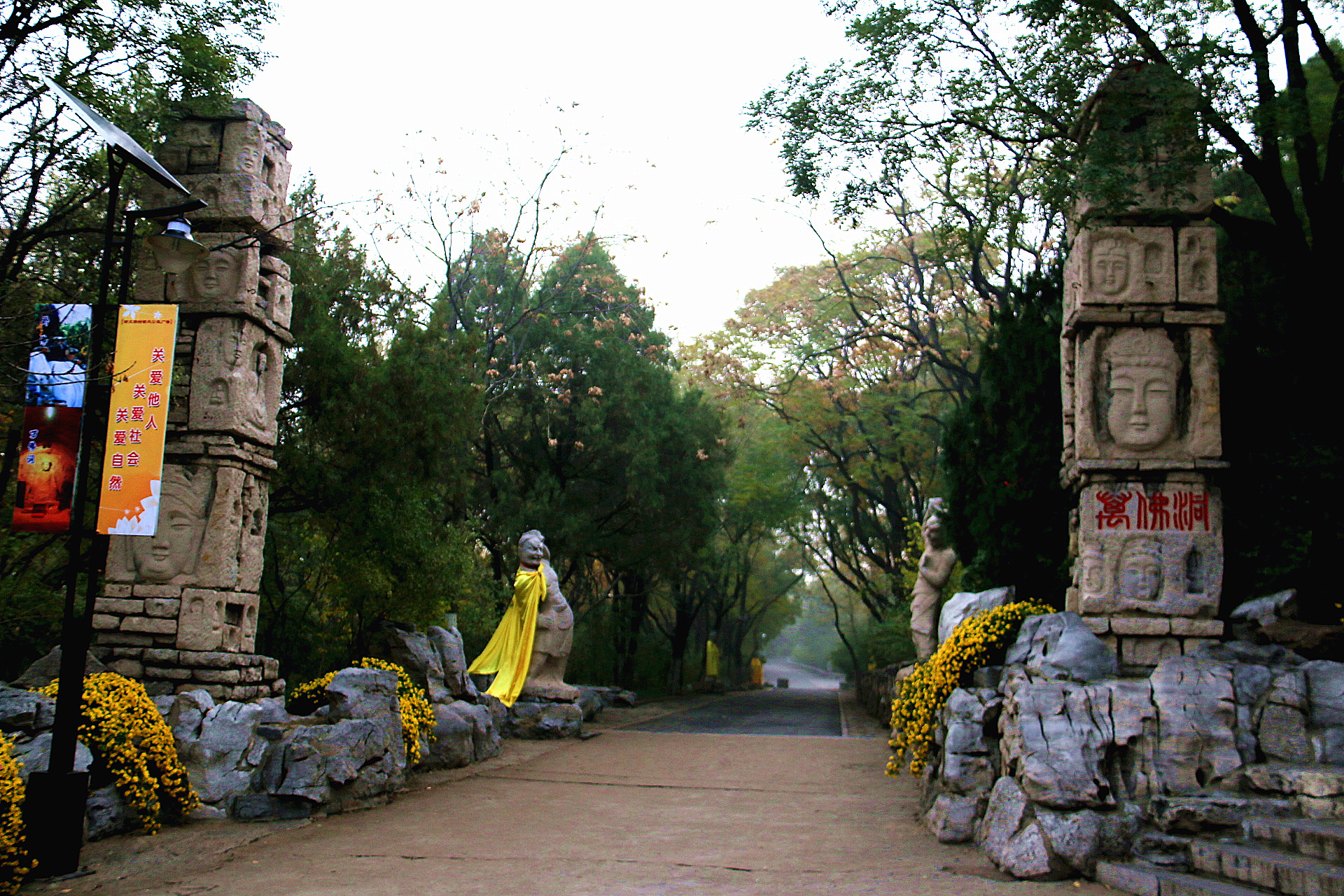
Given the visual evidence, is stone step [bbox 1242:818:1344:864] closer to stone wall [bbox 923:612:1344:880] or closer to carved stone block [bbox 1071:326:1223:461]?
stone wall [bbox 923:612:1344:880]

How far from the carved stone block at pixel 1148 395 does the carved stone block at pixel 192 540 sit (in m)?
7.50

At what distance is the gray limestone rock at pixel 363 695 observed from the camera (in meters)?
9.19

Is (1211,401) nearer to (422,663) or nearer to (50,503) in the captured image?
(422,663)

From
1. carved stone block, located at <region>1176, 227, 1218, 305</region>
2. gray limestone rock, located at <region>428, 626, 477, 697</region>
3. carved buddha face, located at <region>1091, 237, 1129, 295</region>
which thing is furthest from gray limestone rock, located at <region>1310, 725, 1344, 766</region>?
gray limestone rock, located at <region>428, 626, 477, 697</region>

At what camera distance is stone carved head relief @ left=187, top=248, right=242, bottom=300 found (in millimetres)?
9430

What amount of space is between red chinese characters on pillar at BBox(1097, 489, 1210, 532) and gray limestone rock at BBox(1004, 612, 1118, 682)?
91 centimetres

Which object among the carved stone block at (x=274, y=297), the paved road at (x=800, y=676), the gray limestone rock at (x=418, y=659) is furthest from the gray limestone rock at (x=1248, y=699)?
the paved road at (x=800, y=676)

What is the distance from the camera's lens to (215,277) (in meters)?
9.45

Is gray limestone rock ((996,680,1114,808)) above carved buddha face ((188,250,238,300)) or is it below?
below

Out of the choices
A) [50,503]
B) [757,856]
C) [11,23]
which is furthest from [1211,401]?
[11,23]

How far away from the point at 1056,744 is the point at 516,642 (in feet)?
31.2

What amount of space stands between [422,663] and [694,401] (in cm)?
1477

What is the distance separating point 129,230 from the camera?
7211 mm

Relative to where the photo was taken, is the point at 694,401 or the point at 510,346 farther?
the point at 694,401
